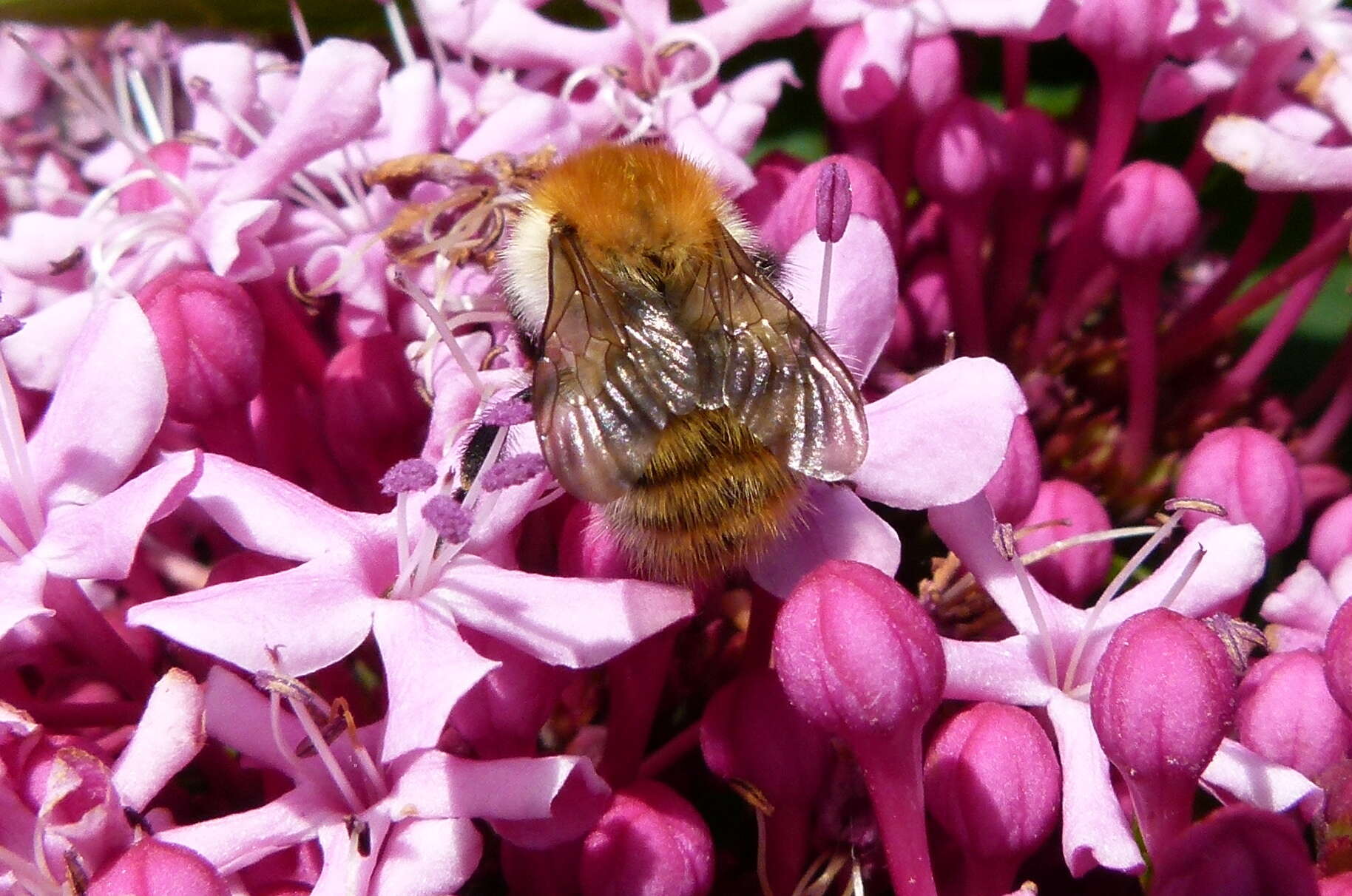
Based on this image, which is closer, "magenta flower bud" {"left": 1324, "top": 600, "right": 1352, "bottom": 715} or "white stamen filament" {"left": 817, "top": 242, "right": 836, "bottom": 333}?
"magenta flower bud" {"left": 1324, "top": 600, "right": 1352, "bottom": 715}

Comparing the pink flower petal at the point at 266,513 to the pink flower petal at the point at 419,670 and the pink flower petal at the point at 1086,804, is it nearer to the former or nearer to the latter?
the pink flower petal at the point at 419,670

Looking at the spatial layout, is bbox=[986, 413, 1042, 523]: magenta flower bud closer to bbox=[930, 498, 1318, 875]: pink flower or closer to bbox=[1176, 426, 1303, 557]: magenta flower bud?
bbox=[930, 498, 1318, 875]: pink flower

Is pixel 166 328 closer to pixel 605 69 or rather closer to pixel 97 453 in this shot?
pixel 97 453

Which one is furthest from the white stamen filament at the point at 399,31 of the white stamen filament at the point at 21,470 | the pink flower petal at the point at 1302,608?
the pink flower petal at the point at 1302,608

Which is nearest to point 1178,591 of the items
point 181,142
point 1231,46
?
point 1231,46

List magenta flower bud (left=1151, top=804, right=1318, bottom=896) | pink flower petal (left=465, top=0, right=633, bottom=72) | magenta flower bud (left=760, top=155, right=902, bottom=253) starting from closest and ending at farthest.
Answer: magenta flower bud (left=1151, top=804, right=1318, bottom=896)
magenta flower bud (left=760, top=155, right=902, bottom=253)
pink flower petal (left=465, top=0, right=633, bottom=72)

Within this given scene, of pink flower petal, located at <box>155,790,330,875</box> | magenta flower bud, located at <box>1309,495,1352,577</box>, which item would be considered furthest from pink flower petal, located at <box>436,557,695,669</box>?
magenta flower bud, located at <box>1309,495,1352,577</box>
